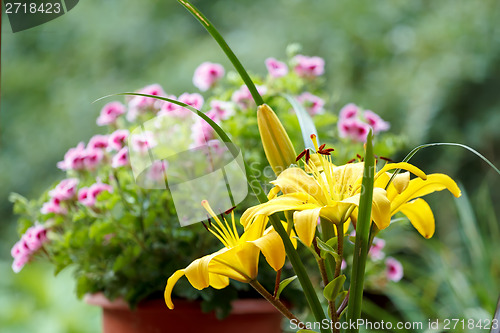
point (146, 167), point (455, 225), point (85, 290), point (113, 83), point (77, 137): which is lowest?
point (455, 225)

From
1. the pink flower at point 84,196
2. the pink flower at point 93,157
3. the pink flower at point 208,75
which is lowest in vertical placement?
the pink flower at point 84,196

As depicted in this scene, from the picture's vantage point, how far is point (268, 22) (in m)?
1.79

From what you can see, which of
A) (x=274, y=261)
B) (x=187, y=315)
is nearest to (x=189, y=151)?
(x=187, y=315)

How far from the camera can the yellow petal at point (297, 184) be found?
349mm

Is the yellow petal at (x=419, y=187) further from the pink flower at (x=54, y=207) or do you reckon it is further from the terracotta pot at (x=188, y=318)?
the pink flower at (x=54, y=207)

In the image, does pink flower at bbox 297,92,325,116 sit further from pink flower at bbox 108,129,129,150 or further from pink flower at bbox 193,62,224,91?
pink flower at bbox 108,129,129,150

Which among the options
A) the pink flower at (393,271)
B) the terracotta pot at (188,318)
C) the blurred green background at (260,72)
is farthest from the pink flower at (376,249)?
the blurred green background at (260,72)

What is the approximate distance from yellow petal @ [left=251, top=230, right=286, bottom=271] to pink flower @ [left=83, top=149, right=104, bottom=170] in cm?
36

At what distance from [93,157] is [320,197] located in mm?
361

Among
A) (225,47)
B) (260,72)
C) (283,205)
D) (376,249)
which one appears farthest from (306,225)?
(260,72)

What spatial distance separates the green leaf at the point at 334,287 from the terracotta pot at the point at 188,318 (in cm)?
25

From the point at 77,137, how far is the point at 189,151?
122 centimetres

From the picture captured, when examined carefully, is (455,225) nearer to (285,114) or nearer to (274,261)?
(285,114)

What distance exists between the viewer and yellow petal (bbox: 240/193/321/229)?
1.09ft
